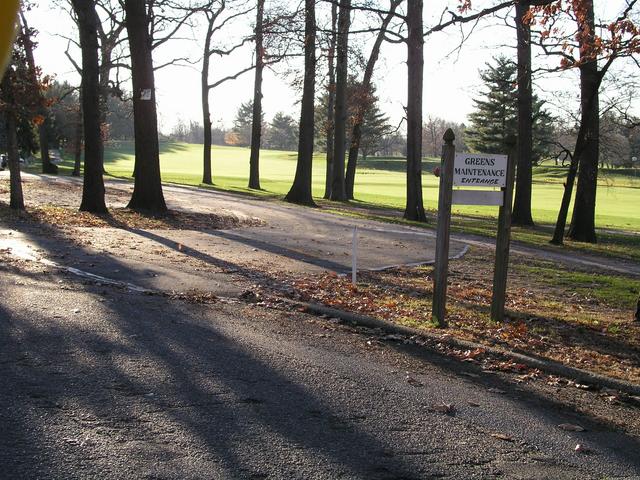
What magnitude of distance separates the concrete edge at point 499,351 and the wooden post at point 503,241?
1.43m

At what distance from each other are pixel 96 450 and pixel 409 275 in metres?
8.68

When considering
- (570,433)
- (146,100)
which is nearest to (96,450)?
(570,433)

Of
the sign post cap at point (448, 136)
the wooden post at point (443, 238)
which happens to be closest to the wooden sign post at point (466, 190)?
the wooden post at point (443, 238)

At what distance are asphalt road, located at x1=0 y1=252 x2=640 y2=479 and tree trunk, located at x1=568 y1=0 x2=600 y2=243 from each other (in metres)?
15.0

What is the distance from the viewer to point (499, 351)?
276 inches

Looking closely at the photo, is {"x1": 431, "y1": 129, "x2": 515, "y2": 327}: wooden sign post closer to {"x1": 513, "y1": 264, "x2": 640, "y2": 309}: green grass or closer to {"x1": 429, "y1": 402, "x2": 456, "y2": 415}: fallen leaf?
{"x1": 429, "y1": 402, "x2": 456, "y2": 415}: fallen leaf

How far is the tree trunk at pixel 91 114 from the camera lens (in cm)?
1727

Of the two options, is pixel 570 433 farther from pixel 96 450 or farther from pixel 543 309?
pixel 543 309

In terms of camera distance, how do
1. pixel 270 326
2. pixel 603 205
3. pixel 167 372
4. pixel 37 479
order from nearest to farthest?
1. pixel 37 479
2. pixel 167 372
3. pixel 270 326
4. pixel 603 205

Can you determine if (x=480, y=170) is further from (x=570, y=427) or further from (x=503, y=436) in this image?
(x=503, y=436)

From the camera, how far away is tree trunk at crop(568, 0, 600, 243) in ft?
64.6

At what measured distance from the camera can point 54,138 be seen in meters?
67.4

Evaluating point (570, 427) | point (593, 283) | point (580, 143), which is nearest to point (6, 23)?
point (570, 427)

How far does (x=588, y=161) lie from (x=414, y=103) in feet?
18.7
